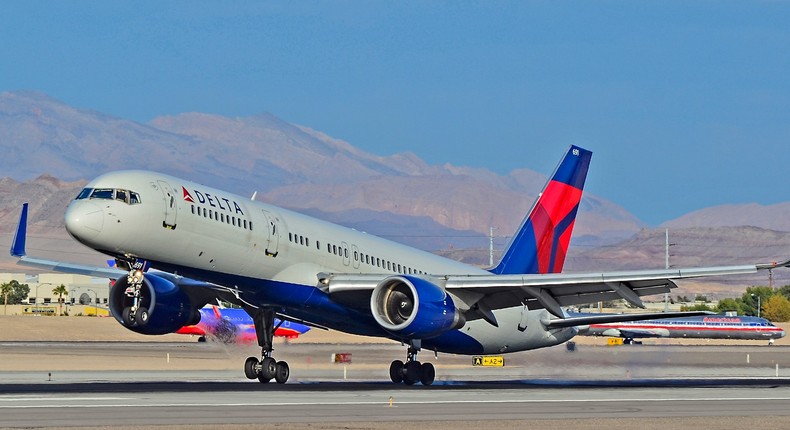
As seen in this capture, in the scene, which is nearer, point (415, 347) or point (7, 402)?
point (7, 402)

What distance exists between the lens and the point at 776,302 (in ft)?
594

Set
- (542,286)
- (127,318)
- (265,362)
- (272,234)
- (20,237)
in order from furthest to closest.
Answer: (265,362) → (20,237) → (542,286) → (272,234) → (127,318)

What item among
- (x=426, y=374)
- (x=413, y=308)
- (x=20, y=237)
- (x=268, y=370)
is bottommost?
(x=426, y=374)

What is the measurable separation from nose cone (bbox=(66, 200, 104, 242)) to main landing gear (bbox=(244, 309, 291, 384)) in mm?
9080

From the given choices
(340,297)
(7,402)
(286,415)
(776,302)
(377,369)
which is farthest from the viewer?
(776,302)

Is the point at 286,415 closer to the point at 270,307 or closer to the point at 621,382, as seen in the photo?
the point at 270,307

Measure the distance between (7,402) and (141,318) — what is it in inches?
235

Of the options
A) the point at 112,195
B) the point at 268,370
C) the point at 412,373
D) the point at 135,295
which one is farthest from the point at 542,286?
the point at 112,195

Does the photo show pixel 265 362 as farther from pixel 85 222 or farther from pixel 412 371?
pixel 85 222

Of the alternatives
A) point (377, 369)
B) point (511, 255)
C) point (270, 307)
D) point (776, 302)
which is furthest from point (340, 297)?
point (776, 302)

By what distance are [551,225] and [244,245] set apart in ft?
56.7

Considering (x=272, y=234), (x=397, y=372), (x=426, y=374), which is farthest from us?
(x=397, y=372)

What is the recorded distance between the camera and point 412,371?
149 feet

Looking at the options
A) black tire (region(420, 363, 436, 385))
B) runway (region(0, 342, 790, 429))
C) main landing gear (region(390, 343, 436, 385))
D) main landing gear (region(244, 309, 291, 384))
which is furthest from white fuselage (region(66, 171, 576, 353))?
runway (region(0, 342, 790, 429))
